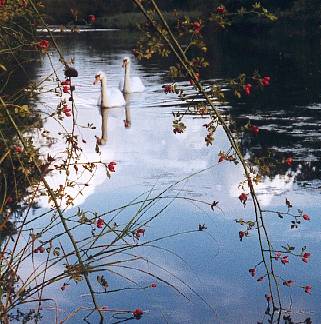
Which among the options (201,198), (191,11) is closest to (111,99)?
(201,198)

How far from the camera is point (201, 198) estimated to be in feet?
39.3

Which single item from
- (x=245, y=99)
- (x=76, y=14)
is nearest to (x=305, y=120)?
(x=245, y=99)

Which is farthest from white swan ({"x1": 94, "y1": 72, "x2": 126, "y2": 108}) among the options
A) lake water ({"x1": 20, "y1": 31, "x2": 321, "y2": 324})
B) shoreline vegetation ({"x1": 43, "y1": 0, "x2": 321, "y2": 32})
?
shoreline vegetation ({"x1": 43, "y1": 0, "x2": 321, "y2": 32})

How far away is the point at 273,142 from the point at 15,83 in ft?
48.9

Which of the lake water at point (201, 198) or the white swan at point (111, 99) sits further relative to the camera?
the white swan at point (111, 99)

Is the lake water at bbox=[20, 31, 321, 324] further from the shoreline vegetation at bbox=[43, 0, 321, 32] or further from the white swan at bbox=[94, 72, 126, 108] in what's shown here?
the shoreline vegetation at bbox=[43, 0, 321, 32]

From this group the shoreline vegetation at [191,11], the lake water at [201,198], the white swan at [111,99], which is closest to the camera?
the lake water at [201,198]

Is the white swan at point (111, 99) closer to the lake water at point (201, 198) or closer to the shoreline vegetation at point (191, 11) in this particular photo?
the lake water at point (201, 198)

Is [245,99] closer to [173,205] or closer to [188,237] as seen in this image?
[173,205]

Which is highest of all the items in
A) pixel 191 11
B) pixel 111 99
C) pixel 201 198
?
pixel 201 198

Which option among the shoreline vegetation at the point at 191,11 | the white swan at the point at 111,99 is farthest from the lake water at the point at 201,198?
the shoreline vegetation at the point at 191,11

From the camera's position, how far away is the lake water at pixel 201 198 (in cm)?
801

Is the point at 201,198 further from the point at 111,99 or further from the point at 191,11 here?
the point at 191,11

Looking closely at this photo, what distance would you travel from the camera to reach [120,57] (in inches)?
1615
